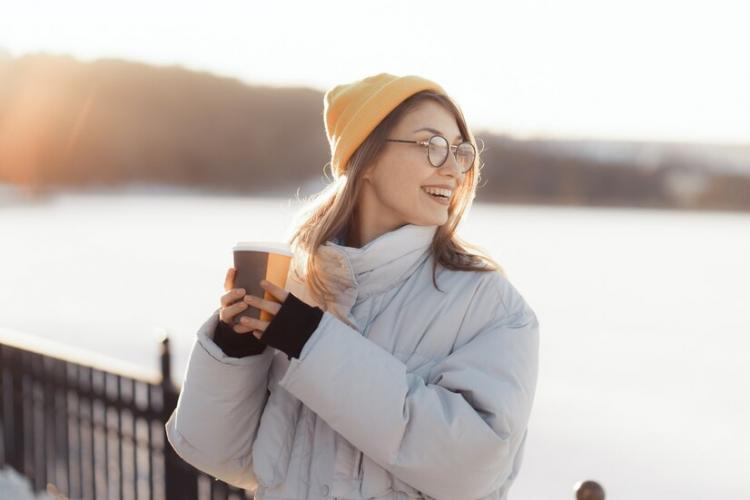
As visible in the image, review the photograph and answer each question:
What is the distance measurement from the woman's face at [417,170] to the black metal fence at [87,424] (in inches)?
89.5

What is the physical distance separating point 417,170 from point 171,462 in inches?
116

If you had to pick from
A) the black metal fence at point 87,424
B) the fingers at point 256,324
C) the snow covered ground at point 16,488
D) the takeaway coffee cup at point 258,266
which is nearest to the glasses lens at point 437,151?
the takeaway coffee cup at point 258,266

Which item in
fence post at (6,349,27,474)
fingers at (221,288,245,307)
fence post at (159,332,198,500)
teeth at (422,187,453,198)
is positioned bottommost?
fence post at (6,349,27,474)

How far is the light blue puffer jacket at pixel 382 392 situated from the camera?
1645 millimetres

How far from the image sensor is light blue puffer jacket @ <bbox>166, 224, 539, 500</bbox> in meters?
1.64

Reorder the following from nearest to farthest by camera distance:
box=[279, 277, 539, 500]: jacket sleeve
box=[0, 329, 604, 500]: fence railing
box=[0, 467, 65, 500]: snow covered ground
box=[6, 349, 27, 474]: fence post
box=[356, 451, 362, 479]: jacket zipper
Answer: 1. box=[279, 277, 539, 500]: jacket sleeve
2. box=[356, 451, 362, 479]: jacket zipper
3. box=[0, 329, 604, 500]: fence railing
4. box=[0, 467, 65, 500]: snow covered ground
5. box=[6, 349, 27, 474]: fence post

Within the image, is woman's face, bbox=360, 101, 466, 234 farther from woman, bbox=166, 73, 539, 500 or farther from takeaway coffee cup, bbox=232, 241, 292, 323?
takeaway coffee cup, bbox=232, 241, 292, 323

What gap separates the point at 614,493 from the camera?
6109 millimetres

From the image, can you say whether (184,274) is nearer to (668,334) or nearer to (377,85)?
(668,334)

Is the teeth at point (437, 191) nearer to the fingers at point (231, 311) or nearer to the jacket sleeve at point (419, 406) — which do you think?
the jacket sleeve at point (419, 406)

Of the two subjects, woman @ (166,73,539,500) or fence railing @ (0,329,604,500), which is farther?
fence railing @ (0,329,604,500)

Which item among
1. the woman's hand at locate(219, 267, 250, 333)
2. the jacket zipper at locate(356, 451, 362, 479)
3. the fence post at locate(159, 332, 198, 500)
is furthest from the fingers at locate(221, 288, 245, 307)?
the fence post at locate(159, 332, 198, 500)

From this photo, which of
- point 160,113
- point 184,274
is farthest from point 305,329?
point 160,113

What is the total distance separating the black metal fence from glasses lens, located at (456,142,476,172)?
7.67 ft
